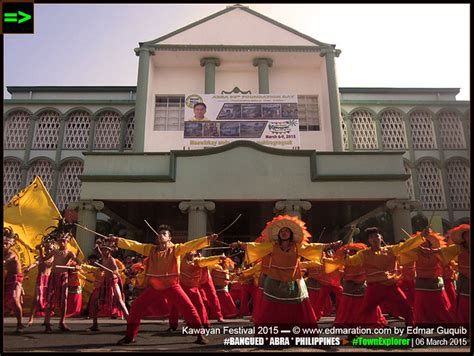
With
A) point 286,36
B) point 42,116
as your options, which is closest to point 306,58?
point 286,36

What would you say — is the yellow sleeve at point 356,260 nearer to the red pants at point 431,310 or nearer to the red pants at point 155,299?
the red pants at point 431,310

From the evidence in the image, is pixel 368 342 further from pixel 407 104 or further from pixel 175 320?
pixel 407 104

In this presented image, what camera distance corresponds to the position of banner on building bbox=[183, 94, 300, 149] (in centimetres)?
1834

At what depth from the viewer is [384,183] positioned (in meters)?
15.3

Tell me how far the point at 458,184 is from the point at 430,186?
5.86ft

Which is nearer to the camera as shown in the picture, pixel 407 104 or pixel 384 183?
pixel 384 183

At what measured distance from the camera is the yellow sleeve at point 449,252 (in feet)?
21.5

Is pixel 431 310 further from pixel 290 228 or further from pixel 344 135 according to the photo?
pixel 344 135

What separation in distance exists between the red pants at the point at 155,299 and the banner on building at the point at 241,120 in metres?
12.7

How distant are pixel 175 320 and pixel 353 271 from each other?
3460 mm

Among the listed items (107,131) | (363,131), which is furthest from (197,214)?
(363,131)

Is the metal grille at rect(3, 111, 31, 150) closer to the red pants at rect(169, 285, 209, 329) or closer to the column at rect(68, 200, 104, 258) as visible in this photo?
the column at rect(68, 200, 104, 258)

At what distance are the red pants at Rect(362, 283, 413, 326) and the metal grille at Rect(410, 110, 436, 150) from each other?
2016cm

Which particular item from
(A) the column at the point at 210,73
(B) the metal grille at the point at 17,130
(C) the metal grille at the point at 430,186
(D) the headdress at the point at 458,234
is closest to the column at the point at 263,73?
(A) the column at the point at 210,73
